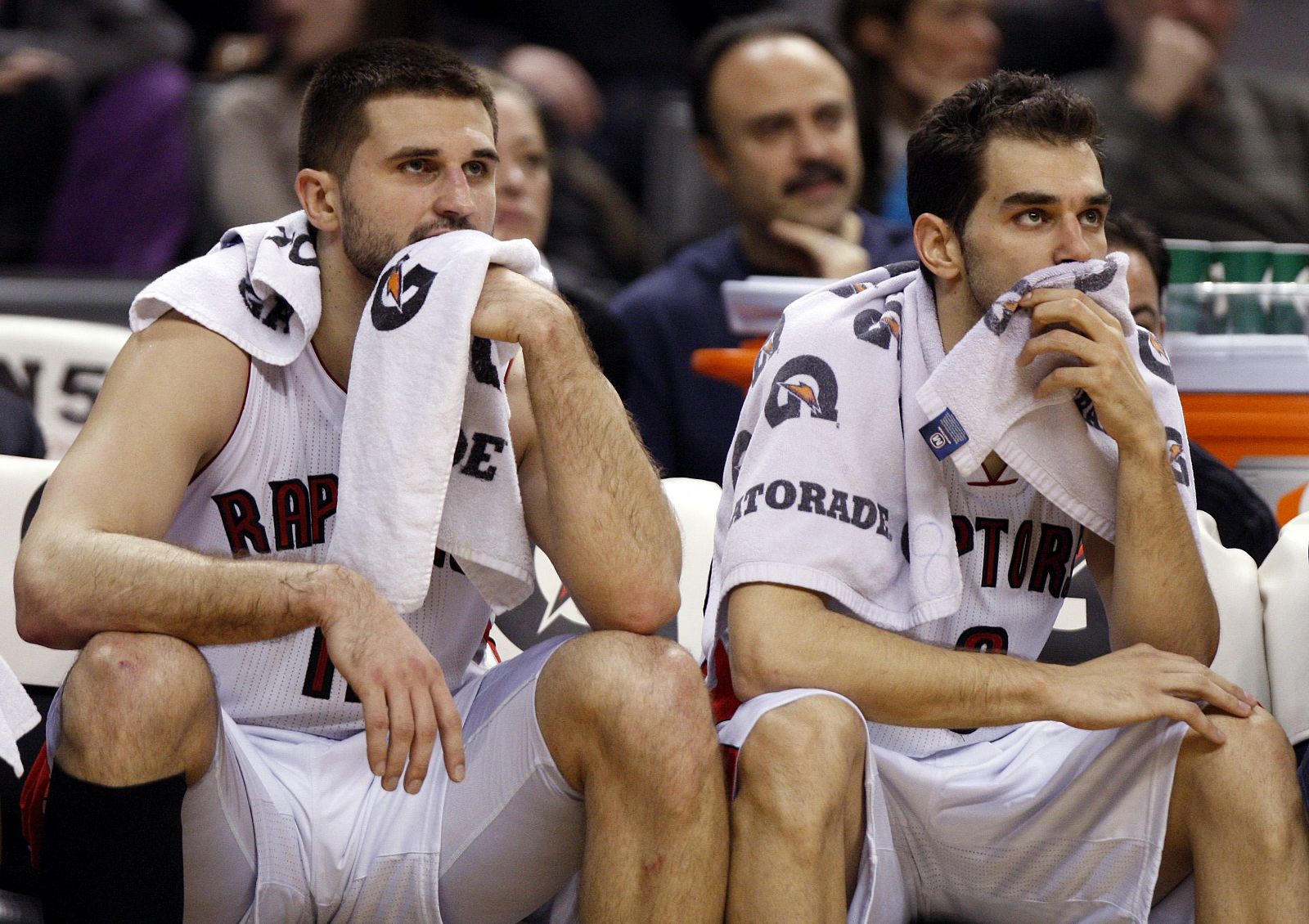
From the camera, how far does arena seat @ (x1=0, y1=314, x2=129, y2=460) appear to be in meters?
3.55

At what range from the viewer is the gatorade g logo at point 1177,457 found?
236 cm

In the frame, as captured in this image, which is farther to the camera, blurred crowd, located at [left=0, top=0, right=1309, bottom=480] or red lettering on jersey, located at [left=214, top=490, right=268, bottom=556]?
blurred crowd, located at [left=0, top=0, right=1309, bottom=480]

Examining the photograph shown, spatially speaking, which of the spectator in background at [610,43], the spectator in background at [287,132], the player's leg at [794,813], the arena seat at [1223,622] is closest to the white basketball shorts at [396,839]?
the player's leg at [794,813]

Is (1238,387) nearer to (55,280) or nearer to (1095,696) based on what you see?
(1095,696)

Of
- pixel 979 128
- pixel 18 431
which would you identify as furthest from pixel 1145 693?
pixel 18 431

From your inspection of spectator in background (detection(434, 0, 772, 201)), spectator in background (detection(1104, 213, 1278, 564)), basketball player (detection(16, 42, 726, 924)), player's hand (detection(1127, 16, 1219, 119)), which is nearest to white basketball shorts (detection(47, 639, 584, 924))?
basketball player (detection(16, 42, 726, 924))

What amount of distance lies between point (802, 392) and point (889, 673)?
1.37 feet

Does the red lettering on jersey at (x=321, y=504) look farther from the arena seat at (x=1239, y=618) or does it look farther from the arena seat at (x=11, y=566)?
A: the arena seat at (x=1239, y=618)

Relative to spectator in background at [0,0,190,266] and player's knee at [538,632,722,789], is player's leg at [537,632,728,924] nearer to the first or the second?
player's knee at [538,632,722,789]

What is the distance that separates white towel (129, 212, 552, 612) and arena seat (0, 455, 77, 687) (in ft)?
1.90

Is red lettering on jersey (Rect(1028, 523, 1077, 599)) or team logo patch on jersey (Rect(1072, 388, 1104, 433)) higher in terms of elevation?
team logo patch on jersey (Rect(1072, 388, 1104, 433))

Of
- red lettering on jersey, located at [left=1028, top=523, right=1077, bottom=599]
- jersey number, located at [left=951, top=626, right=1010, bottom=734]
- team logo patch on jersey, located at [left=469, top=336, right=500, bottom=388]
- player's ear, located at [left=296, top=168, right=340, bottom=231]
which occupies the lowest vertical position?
jersey number, located at [left=951, top=626, right=1010, bottom=734]

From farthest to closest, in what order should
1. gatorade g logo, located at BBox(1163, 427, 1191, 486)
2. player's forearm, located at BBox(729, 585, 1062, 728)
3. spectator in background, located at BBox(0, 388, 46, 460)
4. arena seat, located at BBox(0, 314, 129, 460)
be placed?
arena seat, located at BBox(0, 314, 129, 460)
spectator in background, located at BBox(0, 388, 46, 460)
gatorade g logo, located at BBox(1163, 427, 1191, 486)
player's forearm, located at BBox(729, 585, 1062, 728)

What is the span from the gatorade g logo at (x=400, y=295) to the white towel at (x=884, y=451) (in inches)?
19.6
